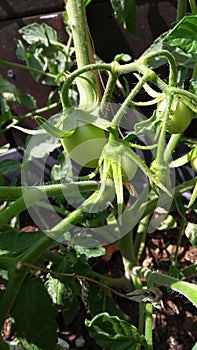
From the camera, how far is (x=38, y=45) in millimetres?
1143

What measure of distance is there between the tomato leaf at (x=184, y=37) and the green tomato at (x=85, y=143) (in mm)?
132

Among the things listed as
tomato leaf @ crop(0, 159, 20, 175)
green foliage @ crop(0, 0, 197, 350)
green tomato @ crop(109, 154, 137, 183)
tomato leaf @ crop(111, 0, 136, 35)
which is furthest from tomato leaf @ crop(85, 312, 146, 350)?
tomato leaf @ crop(111, 0, 136, 35)

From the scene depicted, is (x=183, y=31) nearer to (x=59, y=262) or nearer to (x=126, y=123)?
(x=126, y=123)

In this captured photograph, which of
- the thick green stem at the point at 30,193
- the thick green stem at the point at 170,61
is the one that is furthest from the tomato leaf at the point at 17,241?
the thick green stem at the point at 170,61

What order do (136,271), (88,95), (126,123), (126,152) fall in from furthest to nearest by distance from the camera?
1. (136,271)
2. (126,123)
3. (88,95)
4. (126,152)

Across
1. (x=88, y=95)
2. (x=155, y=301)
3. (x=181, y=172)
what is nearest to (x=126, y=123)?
(x=88, y=95)

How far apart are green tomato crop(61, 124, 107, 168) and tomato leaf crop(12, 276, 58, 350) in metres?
0.24

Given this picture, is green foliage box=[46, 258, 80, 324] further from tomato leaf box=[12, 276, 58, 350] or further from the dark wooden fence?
the dark wooden fence

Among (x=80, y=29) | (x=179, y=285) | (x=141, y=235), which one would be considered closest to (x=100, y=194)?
(x=179, y=285)

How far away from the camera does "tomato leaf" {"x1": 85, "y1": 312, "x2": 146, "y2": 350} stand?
645 mm

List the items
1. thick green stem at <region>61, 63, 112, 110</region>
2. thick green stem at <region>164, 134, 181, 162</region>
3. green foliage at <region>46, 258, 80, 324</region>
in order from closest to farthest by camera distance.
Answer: thick green stem at <region>61, 63, 112, 110</region> → thick green stem at <region>164, 134, 181, 162</region> → green foliage at <region>46, 258, 80, 324</region>

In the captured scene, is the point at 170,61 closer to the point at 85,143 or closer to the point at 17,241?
the point at 85,143

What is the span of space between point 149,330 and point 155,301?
0.04 meters

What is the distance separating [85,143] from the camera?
0.54m
